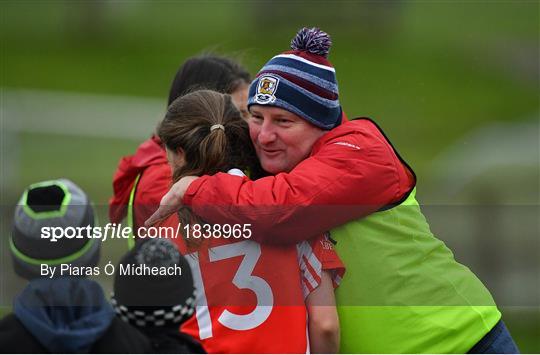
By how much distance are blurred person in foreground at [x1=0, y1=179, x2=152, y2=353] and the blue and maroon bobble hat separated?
1.52 feet

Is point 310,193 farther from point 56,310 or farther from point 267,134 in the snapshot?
point 56,310

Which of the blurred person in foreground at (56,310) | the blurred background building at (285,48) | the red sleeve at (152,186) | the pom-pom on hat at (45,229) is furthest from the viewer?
the blurred background building at (285,48)

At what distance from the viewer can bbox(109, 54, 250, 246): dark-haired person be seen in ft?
7.54

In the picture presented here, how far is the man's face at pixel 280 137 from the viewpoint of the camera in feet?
6.25

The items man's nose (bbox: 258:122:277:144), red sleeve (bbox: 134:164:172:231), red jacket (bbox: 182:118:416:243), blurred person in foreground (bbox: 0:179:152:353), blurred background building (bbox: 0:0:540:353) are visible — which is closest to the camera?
blurred person in foreground (bbox: 0:179:152:353)

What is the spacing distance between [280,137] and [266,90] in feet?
0.30

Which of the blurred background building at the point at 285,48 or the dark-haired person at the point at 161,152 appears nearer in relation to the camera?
the dark-haired person at the point at 161,152

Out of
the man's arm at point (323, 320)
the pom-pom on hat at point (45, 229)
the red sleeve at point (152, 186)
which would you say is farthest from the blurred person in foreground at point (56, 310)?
the red sleeve at point (152, 186)

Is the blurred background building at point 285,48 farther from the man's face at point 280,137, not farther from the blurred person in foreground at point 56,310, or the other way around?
the blurred person in foreground at point 56,310

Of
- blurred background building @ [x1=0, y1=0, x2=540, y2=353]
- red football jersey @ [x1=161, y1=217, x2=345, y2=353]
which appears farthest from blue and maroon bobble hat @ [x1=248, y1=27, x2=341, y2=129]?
blurred background building @ [x1=0, y1=0, x2=540, y2=353]

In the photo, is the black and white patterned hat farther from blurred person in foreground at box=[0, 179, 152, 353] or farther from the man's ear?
the man's ear

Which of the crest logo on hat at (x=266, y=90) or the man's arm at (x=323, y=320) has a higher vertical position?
the crest logo on hat at (x=266, y=90)

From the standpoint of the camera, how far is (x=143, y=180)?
7.67 feet

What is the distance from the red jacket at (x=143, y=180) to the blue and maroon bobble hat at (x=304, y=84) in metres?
0.40
